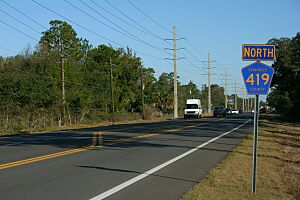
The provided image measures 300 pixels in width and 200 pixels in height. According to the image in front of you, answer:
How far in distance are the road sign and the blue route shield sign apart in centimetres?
14

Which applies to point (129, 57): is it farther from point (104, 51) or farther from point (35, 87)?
point (35, 87)

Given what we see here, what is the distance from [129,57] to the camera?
269 feet

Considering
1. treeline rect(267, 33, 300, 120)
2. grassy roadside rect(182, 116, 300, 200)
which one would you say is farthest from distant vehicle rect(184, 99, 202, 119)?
grassy roadside rect(182, 116, 300, 200)

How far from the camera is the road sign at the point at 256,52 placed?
28.9 ft

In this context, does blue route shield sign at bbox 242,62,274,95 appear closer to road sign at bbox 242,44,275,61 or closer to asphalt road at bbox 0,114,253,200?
road sign at bbox 242,44,275,61

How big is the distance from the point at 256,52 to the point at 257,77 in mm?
510

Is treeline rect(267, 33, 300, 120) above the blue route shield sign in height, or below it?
above

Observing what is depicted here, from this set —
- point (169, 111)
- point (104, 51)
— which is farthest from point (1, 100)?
point (169, 111)

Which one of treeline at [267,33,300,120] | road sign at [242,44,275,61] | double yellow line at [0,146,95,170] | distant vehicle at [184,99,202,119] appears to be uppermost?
treeline at [267,33,300,120]

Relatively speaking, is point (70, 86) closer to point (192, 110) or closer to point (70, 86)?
point (70, 86)

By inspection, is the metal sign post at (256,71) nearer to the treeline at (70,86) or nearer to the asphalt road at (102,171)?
the asphalt road at (102,171)

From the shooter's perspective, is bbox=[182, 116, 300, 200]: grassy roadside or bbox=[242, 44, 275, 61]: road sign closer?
bbox=[182, 116, 300, 200]: grassy roadside

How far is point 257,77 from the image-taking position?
28.9 ft

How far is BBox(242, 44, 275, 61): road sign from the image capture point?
8.81m
